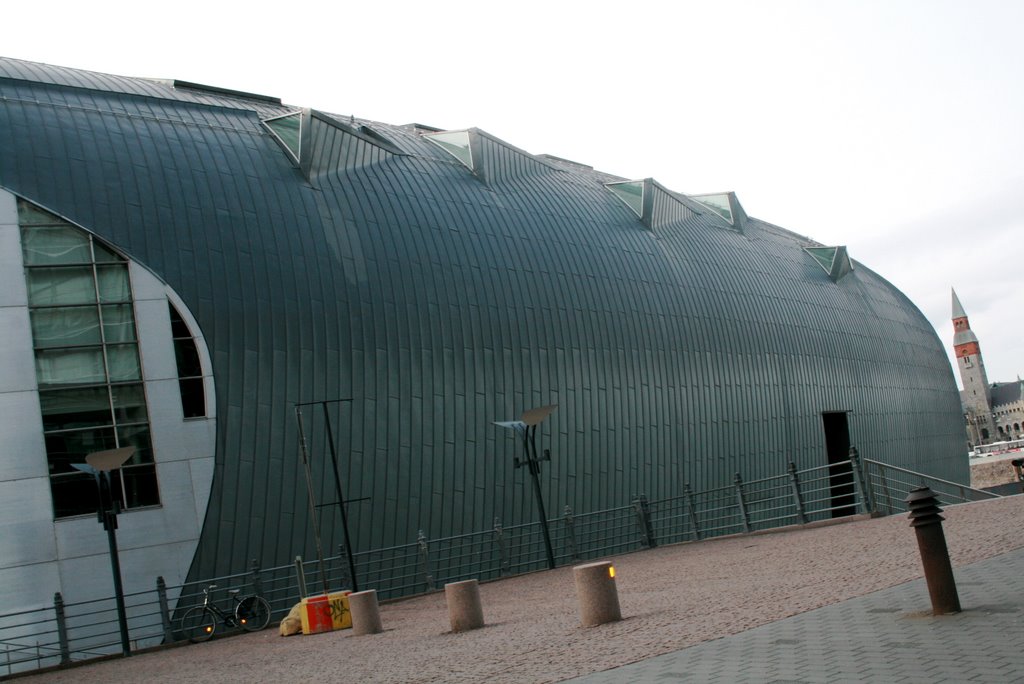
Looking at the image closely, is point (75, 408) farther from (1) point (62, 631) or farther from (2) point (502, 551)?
(2) point (502, 551)

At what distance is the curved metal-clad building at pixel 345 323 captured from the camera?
23.4m

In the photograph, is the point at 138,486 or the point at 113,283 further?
the point at 113,283

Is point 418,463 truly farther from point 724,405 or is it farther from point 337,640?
point 724,405

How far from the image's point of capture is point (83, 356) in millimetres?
23375

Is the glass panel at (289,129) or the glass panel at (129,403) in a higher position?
the glass panel at (289,129)

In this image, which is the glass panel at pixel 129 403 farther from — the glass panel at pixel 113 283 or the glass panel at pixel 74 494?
the glass panel at pixel 113 283

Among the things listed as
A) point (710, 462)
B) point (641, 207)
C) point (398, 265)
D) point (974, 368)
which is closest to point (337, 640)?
point (398, 265)

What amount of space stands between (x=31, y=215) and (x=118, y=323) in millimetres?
2874

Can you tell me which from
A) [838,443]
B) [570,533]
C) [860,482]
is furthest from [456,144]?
[838,443]

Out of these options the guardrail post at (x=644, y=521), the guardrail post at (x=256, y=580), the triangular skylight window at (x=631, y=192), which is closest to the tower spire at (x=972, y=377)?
the triangular skylight window at (x=631, y=192)

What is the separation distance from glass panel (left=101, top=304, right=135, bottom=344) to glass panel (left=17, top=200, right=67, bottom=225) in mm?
2198

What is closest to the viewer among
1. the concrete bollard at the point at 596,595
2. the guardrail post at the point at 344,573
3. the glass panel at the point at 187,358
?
the concrete bollard at the point at 596,595

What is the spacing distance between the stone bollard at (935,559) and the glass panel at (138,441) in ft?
58.2

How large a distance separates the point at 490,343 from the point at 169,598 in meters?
11.4
